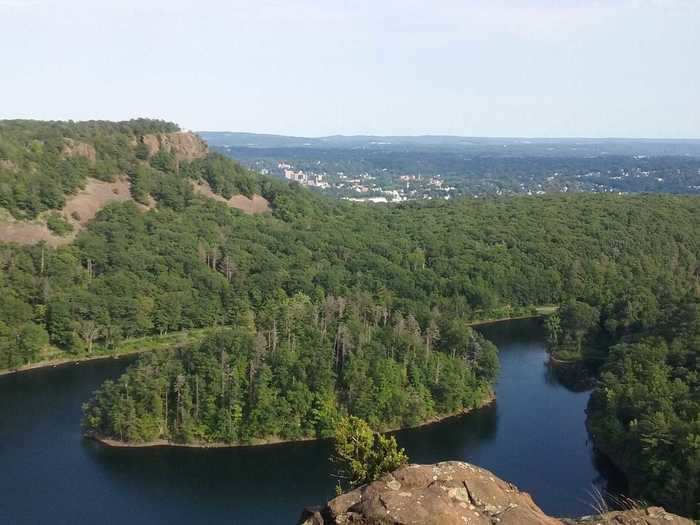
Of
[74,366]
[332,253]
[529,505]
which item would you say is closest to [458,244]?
[332,253]

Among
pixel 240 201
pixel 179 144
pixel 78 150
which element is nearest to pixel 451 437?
pixel 240 201

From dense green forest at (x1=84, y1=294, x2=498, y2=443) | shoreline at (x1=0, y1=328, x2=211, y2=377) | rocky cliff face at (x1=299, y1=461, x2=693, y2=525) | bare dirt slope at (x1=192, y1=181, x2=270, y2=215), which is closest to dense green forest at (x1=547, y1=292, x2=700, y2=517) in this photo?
dense green forest at (x1=84, y1=294, x2=498, y2=443)

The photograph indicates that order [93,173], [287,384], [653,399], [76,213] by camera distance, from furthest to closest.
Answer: [93,173]
[76,213]
[287,384]
[653,399]

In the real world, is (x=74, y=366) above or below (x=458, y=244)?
below

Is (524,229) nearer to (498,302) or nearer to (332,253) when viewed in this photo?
(498,302)

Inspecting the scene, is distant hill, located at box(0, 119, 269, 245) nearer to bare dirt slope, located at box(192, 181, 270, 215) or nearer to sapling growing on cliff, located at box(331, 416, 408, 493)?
bare dirt slope, located at box(192, 181, 270, 215)

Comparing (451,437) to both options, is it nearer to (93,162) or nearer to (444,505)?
(444,505)
